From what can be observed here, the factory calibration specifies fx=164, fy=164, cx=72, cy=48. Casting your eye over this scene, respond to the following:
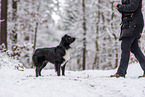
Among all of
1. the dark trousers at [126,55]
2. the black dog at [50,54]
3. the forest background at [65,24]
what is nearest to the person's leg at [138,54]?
the dark trousers at [126,55]

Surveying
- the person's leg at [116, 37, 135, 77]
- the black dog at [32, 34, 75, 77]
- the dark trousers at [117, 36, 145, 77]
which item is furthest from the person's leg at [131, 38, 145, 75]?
the black dog at [32, 34, 75, 77]

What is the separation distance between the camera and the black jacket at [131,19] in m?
4.53

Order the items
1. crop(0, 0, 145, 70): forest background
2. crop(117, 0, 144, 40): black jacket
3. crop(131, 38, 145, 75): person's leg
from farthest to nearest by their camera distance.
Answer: crop(0, 0, 145, 70): forest background → crop(131, 38, 145, 75): person's leg → crop(117, 0, 144, 40): black jacket

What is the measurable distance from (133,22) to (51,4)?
15.4m

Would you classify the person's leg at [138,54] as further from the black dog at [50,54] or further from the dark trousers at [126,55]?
the black dog at [50,54]

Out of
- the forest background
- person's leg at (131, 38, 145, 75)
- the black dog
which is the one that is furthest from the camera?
the forest background

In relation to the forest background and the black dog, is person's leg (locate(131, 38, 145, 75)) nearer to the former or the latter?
the black dog

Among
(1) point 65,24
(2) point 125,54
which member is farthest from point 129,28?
(1) point 65,24

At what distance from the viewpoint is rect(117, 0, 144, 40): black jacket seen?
4531mm

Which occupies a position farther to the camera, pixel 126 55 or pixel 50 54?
pixel 50 54

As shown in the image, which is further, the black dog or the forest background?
the forest background

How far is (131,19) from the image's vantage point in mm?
4621

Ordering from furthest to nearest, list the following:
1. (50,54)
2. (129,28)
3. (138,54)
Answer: (50,54), (138,54), (129,28)

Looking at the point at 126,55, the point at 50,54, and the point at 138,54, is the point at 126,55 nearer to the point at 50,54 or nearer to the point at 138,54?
the point at 138,54
